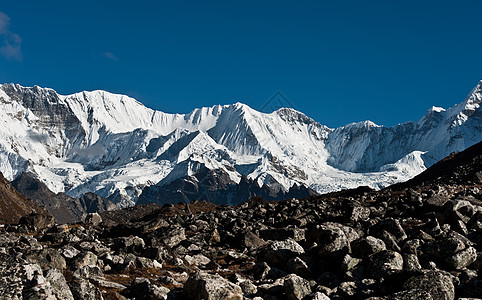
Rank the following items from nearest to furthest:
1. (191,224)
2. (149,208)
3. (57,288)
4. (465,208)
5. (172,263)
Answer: (57,288), (172,263), (465,208), (191,224), (149,208)

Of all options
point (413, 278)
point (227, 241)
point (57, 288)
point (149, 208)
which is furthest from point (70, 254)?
point (149, 208)

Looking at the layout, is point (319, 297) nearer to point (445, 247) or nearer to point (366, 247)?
point (366, 247)

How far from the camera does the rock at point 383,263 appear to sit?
1688cm

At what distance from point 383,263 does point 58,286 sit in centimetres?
1042

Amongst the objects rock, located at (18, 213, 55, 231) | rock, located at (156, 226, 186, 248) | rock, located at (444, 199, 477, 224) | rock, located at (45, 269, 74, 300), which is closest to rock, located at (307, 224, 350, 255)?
rock, located at (444, 199, 477, 224)

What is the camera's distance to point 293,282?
15.6m

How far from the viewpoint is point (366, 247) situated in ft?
63.3

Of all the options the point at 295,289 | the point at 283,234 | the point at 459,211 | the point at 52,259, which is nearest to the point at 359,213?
the point at 459,211

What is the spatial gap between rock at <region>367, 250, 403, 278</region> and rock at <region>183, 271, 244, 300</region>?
4773 millimetres

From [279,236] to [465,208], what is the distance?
32.7 ft

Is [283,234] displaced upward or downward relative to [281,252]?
upward

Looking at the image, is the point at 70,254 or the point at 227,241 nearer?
the point at 70,254

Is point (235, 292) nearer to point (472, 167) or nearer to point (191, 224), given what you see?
point (191, 224)

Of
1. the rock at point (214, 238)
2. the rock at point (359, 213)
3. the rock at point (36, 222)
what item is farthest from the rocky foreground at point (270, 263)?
the rock at point (36, 222)
